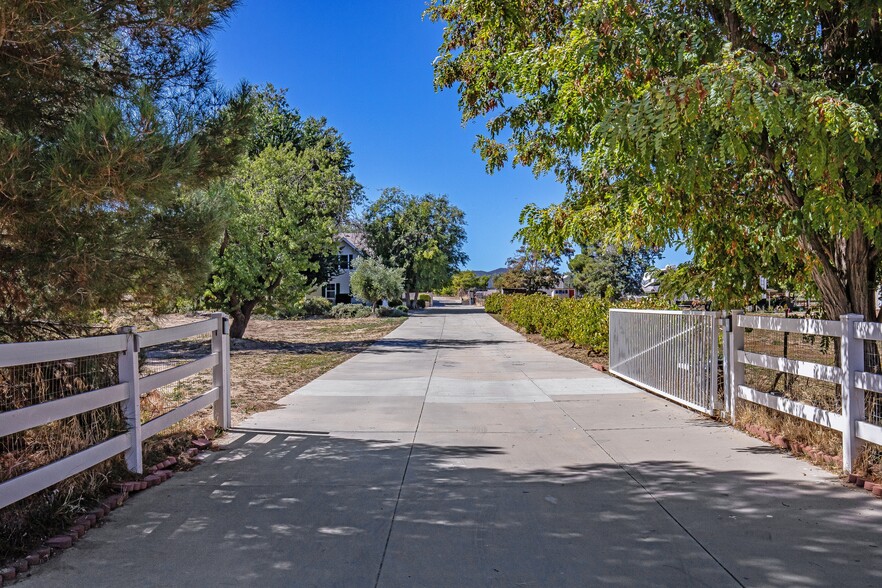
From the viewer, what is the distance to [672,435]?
7617mm

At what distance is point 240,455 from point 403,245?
53.0 meters

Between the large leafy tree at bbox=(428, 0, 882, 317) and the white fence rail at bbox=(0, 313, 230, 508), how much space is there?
432 centimetres

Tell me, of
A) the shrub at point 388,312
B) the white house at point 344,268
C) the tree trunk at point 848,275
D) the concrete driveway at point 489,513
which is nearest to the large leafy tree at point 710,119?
the tree trunk at point 848,275

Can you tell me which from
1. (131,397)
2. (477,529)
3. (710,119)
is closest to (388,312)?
(131,397)

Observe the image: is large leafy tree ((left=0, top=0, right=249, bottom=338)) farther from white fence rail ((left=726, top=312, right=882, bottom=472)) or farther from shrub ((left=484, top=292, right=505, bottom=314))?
shrub ((left=484, top=292, right=505, bottom=314))

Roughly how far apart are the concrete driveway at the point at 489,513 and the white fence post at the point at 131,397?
0.39 meters

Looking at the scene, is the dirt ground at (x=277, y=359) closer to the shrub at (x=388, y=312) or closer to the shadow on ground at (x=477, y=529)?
the shadow on ground at (x=477, y=529)

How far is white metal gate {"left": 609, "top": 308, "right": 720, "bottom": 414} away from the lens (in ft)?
28.5

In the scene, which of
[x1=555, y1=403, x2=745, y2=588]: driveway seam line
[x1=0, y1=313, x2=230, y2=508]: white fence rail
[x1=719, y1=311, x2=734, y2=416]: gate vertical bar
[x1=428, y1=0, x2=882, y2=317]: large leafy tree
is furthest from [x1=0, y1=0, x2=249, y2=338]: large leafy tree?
[x1=719, y1=311, x2=734, y2=416]: gate vertical bar

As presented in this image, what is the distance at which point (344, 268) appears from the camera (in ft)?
202

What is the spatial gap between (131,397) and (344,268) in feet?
185

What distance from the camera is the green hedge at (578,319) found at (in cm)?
1575

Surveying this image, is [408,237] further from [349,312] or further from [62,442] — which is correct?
[62,442]

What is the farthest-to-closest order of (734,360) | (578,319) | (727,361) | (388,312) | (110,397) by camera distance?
(388,312) < (578,319) < (727,361) < (734,360) < (110,397)
